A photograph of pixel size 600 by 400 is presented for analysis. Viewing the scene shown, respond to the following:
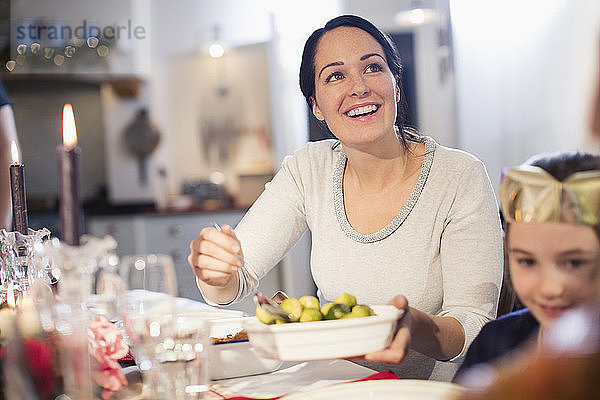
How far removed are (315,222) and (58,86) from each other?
404 centimetres

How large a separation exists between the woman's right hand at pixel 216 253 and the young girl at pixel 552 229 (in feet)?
1.61

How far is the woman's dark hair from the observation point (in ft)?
5.11

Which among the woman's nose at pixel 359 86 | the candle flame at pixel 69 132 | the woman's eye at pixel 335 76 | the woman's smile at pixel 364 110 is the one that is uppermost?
the woman's eye at pixel 335 76

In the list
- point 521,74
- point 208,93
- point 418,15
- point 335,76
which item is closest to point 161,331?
point 335,76

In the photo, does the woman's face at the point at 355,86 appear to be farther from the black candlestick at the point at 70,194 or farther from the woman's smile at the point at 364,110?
the black candlestick at the point at 70,194

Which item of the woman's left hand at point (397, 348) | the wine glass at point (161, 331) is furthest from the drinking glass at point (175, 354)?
the woman's left hand at point (397, 348)

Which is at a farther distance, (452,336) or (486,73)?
(486,73)

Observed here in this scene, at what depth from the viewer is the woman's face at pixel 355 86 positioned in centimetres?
151

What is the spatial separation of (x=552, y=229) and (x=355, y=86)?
0.86 metres

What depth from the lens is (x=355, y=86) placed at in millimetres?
1521

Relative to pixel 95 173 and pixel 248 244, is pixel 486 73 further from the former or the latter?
pixel 248 244

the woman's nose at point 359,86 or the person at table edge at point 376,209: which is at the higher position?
the woman's nose at point 359,86

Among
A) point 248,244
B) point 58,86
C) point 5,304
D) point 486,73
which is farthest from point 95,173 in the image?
point 5,304

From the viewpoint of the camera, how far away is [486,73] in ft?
14.6
